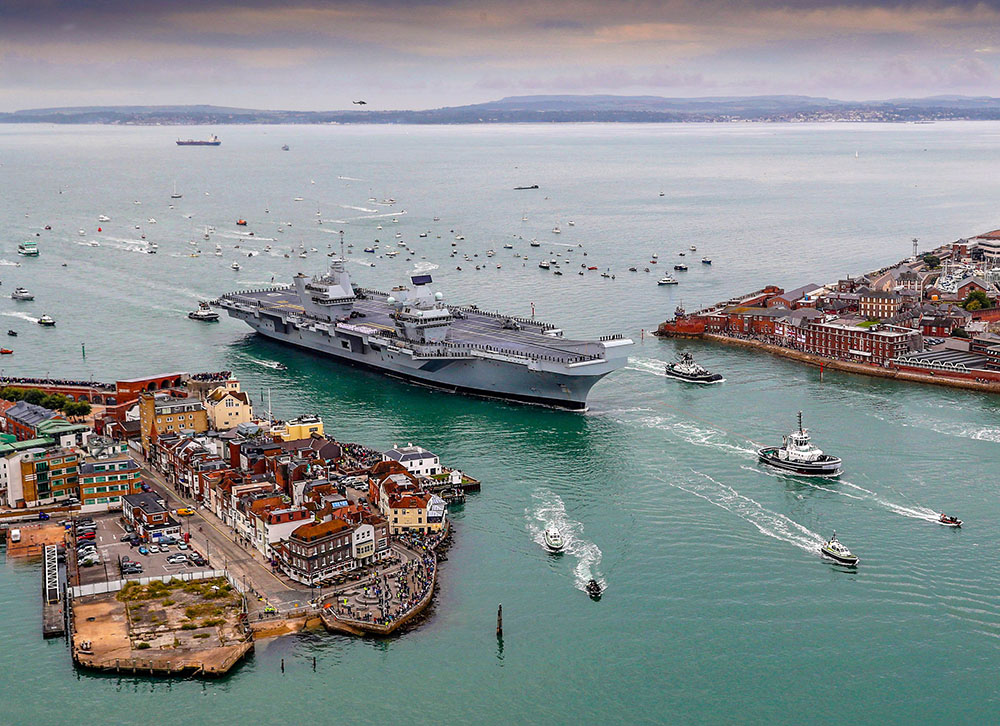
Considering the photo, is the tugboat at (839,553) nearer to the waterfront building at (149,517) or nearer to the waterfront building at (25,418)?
the waterfront building at (149,517)

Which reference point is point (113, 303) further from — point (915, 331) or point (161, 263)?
point (915, 331)

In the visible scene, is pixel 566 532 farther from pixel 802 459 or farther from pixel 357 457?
pixel 802 459

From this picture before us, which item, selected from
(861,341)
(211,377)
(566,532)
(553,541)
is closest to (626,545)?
(566,532)

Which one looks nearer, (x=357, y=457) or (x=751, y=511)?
(x=751, y=511)

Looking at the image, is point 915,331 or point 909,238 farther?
point 909,238

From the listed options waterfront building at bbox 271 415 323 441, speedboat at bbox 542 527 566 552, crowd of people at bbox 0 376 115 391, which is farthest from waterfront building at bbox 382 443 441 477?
crowd of people at bbox 0 376 115 391

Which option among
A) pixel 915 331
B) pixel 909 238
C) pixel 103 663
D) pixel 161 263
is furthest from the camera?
pixel 909 238

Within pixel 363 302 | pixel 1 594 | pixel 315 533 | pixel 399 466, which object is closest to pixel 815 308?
pixel 363 302

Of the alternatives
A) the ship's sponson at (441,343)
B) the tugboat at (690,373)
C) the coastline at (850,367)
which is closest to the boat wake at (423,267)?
the ship's sponson at (441,343)
